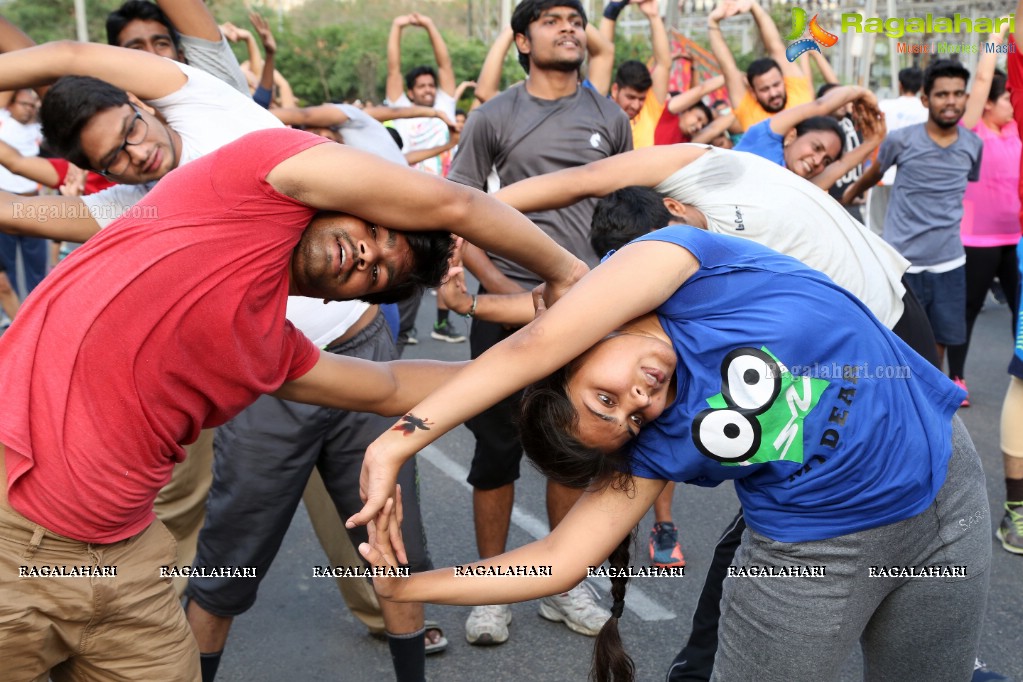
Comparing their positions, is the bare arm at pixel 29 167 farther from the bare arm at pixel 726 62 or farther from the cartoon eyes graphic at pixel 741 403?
the bare arm at pixel 726 62

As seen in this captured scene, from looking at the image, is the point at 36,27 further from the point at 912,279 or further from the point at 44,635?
the point at 44,635

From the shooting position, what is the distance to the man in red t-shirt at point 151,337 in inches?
74.5

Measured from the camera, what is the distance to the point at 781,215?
2.73 m

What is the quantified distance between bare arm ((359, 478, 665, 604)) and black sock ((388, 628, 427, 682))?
113cm

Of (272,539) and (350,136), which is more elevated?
(350,136)

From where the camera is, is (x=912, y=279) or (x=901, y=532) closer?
(x=901, y=532)

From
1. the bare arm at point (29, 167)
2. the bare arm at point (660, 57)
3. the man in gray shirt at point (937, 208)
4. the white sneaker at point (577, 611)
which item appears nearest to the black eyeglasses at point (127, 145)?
the bare arm at point (29, 167)

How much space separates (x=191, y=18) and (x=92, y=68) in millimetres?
714

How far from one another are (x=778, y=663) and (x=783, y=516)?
0.98 ft

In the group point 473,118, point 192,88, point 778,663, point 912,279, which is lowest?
point 912,279

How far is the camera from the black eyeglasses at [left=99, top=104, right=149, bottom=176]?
288 cm

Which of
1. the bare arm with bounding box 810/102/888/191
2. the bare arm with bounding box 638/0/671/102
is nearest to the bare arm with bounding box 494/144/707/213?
the bare arm with bounding box 810/102/888/191

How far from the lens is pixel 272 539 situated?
122 inches

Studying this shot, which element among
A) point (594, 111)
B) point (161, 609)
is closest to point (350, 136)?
point (594, 111)
